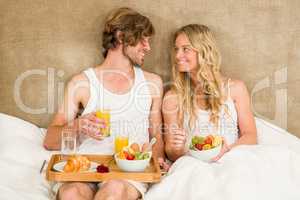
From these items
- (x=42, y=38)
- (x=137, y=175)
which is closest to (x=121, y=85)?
(x=42, y=38)

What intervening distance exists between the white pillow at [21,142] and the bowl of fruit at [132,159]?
0.53m

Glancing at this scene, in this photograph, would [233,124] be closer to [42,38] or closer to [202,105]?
[202,105]

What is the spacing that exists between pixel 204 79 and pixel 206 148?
1.72 ft

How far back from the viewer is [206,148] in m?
2.45

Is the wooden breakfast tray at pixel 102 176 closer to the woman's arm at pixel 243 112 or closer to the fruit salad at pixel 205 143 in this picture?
the fruit salad at pixel 205 143

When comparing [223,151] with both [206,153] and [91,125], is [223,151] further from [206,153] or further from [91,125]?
[91,125]

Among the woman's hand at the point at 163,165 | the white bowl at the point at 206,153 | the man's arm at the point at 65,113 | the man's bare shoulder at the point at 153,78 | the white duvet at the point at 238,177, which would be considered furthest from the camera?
the man's bare shoulder at the point at 153,78

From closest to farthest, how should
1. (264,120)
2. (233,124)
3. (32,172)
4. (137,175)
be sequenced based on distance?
1. (137,175)
2. (32,172)
3. (233,124)
4. (264,120)

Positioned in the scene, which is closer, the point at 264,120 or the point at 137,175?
the point at 137,175

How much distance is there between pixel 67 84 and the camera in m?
2.88

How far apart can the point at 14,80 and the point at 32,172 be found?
729 millimetres

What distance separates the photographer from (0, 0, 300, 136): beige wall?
2.95m

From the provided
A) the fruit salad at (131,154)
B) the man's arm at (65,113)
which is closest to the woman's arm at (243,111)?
the fruit salad at (131,154)

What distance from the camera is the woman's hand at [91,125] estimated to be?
2.48m
